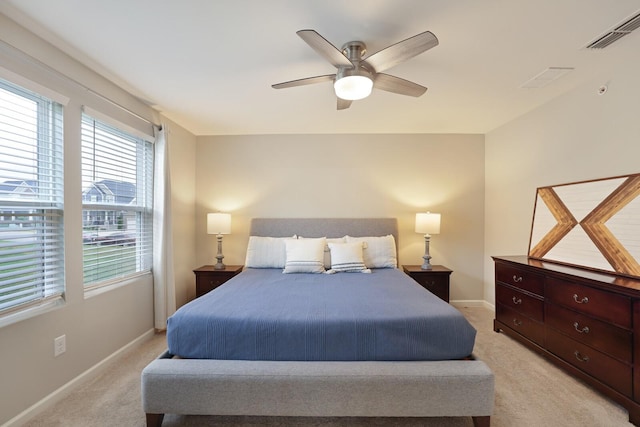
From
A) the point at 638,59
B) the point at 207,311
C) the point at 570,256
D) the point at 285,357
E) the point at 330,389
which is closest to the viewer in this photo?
the point at 330,389

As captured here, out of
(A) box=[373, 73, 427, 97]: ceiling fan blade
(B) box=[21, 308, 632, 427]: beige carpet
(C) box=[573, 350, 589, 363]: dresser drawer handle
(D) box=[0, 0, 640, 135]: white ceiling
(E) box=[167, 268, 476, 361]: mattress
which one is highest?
(D) box=[0, 0, 640, 135]: white ceiling

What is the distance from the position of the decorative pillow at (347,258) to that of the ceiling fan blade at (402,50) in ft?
6.42

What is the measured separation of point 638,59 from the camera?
6.58 ft

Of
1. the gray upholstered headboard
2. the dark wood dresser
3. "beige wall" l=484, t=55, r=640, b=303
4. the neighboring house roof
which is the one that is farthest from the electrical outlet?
"beige wall" l=484, t=55, r=640, b=303

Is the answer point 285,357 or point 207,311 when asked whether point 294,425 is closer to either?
point 285,357

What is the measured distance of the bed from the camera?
1556 mm

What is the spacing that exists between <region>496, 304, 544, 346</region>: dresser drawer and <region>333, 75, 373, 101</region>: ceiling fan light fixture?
2.51m

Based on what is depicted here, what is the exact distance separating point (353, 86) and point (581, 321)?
241cm

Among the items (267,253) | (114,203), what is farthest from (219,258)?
(114,203)

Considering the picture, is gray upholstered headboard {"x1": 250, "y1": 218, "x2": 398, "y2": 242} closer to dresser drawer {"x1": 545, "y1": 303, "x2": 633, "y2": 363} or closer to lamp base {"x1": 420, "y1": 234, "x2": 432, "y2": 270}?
lamp base {"x1": 420, "y1": 234, "x2": 432, "y2": 270}

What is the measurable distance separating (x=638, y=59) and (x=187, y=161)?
451cm

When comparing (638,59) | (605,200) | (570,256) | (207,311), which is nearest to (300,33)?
(207,311)

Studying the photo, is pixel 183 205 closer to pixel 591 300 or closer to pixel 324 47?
pixel 324 47

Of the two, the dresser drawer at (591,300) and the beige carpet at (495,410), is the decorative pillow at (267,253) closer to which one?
the beige carpet at (495,410)
